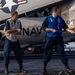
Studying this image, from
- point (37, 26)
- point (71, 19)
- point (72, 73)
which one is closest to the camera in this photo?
point (72, 73)

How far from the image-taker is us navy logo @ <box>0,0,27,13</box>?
1700 centimetres

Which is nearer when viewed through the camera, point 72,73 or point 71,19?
point 72,73

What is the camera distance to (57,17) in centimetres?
970

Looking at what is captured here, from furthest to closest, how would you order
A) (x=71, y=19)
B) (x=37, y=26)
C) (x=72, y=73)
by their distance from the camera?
(x=37, y=26), (x=71, y=19), (x=72, y=73)

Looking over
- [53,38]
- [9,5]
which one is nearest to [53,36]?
[53,38]

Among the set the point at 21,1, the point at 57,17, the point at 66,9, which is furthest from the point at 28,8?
the point at 57,17

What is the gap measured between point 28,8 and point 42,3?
73 centimetres

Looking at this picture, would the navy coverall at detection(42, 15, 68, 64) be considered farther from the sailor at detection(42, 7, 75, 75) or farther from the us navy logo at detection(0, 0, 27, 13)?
the us navy logo at detection(0, 0, 27, 13)

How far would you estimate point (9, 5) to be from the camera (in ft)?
56.0

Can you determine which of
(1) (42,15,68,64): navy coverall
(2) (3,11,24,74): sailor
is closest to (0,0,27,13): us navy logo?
(2) (3,11,24,74): sailor

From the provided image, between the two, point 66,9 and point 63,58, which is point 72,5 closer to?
point 66,9

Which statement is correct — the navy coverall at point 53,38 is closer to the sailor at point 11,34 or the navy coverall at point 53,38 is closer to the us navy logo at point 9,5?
the sailor at point 11,34

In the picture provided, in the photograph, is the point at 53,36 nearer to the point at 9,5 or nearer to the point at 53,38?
the point at 53,38

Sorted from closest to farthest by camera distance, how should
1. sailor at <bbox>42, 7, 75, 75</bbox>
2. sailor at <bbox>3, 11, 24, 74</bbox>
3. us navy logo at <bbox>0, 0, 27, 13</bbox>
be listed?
sailor at <bbox>42, 7, 75, 75</bbox>, sailor at <bbox>3, 11, 24, 74</bbox>, us navy logo at <bbox>0, 0, 27, 13</bbox>
